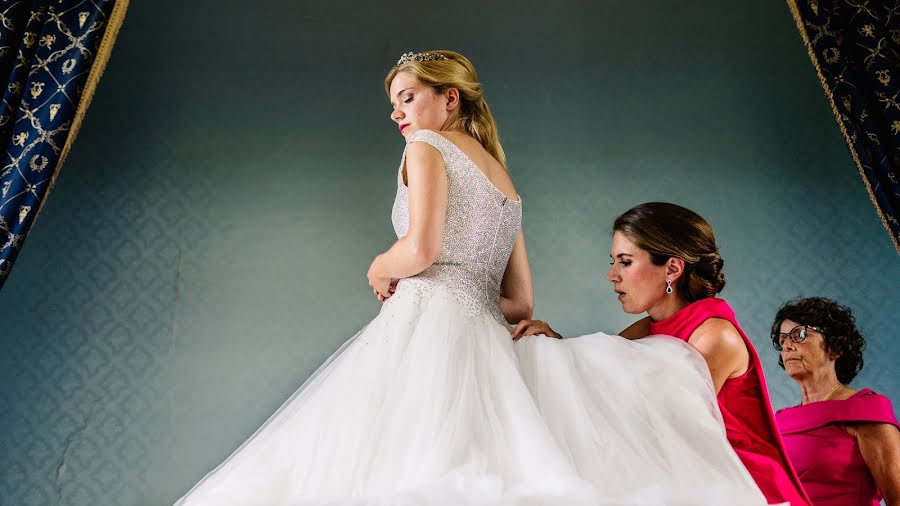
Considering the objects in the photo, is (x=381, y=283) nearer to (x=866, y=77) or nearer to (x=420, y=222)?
(x=420, y=222)

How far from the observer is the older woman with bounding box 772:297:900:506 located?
2229 mm

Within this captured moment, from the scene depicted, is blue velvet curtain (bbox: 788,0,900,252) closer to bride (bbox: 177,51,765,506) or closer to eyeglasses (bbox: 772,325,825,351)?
eyeglasses (bbox: 772,325,825,351)

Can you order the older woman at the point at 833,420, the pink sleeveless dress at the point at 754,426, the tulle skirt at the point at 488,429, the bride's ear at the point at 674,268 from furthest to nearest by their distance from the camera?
the older woman at the point at 833,420 → the bride's ear at the point at 674,268 → the pink sleeveless dress at the point at 754,426 → the tulle skirt at the point at 488,429

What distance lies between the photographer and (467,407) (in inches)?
55.0

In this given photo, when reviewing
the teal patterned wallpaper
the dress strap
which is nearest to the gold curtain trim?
the teal patterned wallpaper

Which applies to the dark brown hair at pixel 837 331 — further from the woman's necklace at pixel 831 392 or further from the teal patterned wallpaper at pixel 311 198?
the teal patterned wallpaper at pixel 311 198

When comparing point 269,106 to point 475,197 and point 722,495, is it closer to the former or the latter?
point 475,197

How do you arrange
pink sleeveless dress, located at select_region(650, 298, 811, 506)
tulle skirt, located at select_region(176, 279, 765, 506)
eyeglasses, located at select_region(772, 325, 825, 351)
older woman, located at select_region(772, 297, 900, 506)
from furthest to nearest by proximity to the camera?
eyeglasses, located at select_region(772, 325, 825, 351)
older woman, located at select_region(772, 297, 900, 506)
pink sleeveless dress, located at select_region(650, 298, 811, 506)
tulle skirt, located at select_region(176, 279, 765, 506)

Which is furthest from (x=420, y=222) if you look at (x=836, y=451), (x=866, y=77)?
(x=866, y=77)

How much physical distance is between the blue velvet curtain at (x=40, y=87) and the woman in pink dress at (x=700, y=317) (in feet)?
5.23

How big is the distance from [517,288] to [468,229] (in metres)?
0.28

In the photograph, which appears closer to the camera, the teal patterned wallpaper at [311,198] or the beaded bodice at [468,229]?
the beaded bodice at [468,229]

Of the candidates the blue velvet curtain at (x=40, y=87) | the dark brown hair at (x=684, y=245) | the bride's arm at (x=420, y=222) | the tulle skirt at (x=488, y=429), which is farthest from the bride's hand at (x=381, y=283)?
the blue velvet curtain at (x=40, y=87)

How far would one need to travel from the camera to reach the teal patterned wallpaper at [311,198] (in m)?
3.09
